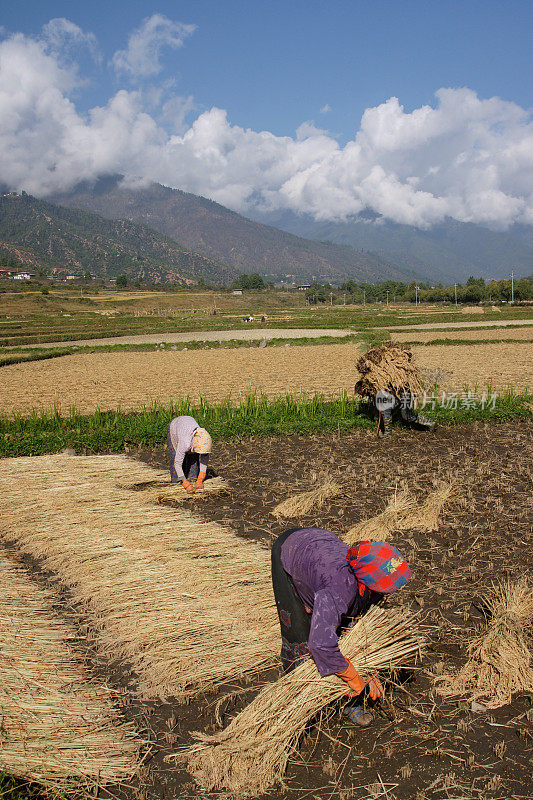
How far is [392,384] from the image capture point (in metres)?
9.70

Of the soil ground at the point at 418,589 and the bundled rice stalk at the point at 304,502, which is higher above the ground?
the bundled rice stalk at the point at 304,502

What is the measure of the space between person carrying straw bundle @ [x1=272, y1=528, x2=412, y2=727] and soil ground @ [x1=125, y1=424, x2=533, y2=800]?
29 centimetres

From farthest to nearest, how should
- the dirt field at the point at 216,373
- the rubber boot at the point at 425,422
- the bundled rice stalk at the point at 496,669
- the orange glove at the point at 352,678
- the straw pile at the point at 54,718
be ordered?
1. the dirt field at the point at 216,373
2. the rubber boot at the point at 425,422
3. the bundled rice stalk at the point at 496,669
4. the orange glove at the point at 352,678
5. the straw pile at the point at 54,718

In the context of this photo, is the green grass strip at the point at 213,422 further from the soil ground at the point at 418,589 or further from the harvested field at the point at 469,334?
the harvested field at the point at 469,334

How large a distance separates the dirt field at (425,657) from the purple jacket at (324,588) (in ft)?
1.64

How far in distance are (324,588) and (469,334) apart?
34038 millimetres

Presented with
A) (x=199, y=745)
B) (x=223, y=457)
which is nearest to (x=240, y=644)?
(x=199, y=745)

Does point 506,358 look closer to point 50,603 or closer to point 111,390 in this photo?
point 111,390

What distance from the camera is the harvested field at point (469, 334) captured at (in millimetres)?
31328

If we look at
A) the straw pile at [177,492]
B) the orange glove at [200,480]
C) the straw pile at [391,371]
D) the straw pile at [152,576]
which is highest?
the straw pile at [391,371]

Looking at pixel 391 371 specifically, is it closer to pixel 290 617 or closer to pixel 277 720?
pixel 290 617

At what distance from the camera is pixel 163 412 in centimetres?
1057

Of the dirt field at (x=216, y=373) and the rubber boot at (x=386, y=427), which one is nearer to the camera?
the rubber boot at (x=386, y=427)

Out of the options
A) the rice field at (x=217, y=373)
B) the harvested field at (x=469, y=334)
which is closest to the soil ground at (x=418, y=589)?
the rice field at (x=217, y=373)
